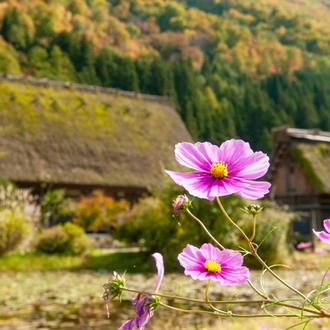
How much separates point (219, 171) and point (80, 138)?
22700 mm

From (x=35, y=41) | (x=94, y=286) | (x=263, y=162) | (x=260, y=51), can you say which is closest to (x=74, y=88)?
(x=94, y=286)

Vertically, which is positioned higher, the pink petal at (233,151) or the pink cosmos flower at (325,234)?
the pink petal at (233,151)

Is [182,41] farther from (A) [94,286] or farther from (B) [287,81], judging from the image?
(A) [94,286]

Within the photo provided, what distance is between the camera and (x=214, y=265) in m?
1.26

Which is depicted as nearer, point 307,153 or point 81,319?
point 81,319

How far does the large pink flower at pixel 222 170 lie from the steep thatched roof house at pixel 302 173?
65.5 ft

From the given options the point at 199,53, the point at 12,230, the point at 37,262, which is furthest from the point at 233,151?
the point at 199,53

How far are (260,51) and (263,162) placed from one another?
206ft

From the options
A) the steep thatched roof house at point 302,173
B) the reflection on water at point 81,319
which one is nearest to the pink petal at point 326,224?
the reflection on water at point 81,319

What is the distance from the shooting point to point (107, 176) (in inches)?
881

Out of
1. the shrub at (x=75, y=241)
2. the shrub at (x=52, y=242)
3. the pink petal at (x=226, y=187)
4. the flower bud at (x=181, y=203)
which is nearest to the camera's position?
the pink petal at (x=226, y=187)

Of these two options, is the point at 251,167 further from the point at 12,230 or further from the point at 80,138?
the point at 80,138

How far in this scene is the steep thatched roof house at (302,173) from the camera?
21531mm

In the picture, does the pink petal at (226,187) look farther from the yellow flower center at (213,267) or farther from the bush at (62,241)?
the bush at (62,241)
